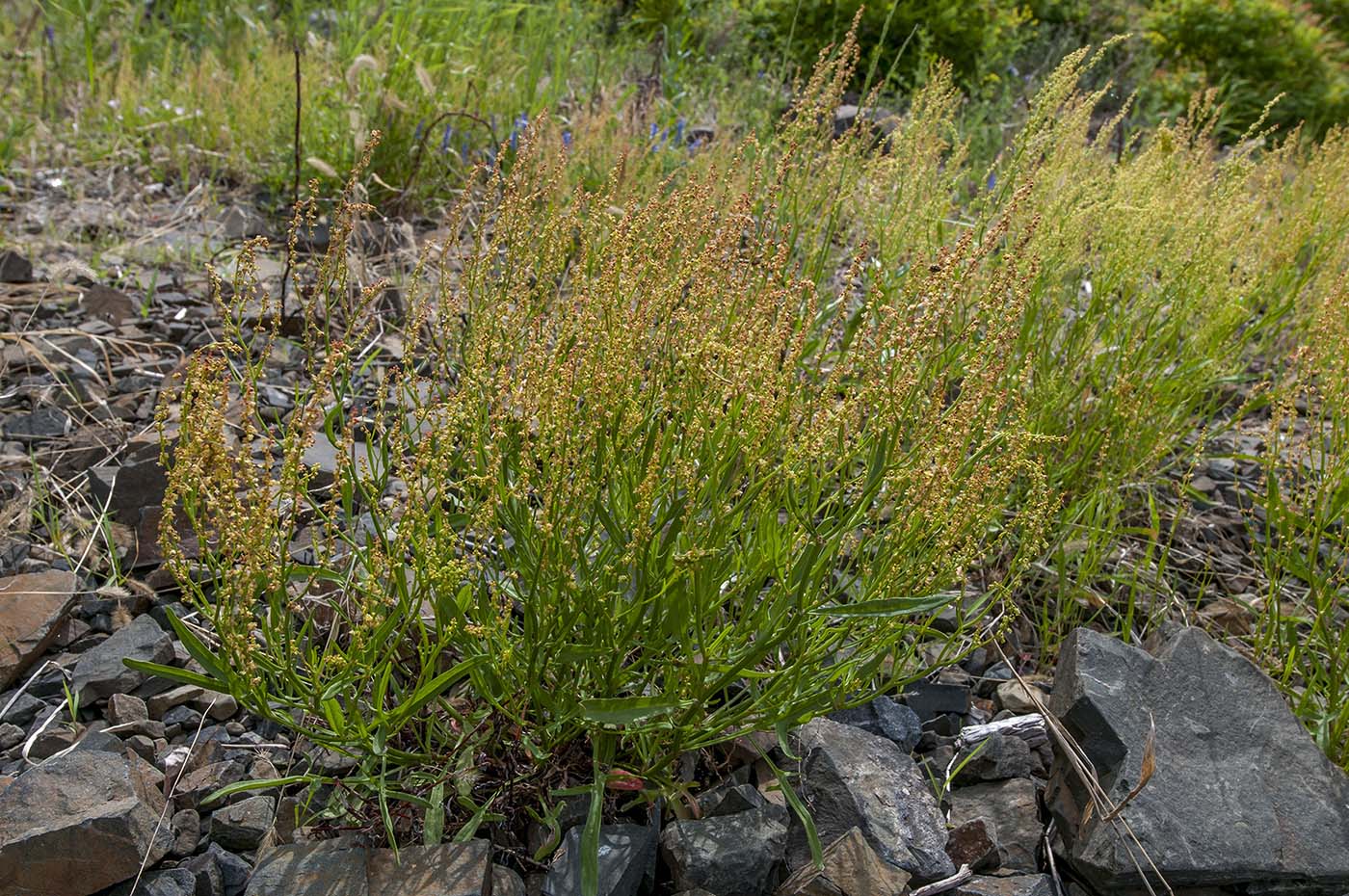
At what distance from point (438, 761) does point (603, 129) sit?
11.1 feet

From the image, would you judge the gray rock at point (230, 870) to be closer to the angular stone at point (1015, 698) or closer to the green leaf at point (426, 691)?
the green leaf at point (426, 691)

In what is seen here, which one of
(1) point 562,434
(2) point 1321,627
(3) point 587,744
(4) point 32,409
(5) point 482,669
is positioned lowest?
(4) point 32,409

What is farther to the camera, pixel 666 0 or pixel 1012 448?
pixel 666 0

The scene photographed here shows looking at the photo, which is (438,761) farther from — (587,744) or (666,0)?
(666,0)

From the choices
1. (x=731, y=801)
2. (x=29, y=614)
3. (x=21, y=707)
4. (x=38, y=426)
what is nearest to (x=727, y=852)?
(x=731, y=801)

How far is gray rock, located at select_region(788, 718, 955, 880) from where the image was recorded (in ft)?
6.55

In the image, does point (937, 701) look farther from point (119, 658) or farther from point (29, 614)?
point (29, 614)

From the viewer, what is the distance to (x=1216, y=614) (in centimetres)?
295

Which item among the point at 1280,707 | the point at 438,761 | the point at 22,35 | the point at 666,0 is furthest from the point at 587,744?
the point at 666,0

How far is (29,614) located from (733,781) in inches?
61.4

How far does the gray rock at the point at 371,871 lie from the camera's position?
5.73 ft

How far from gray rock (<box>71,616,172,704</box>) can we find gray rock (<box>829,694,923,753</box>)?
57.3 inches

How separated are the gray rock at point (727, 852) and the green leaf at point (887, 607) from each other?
1.54ft

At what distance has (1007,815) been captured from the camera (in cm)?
220
